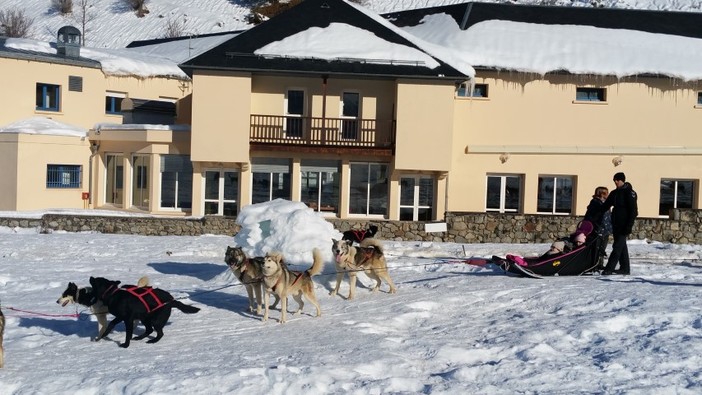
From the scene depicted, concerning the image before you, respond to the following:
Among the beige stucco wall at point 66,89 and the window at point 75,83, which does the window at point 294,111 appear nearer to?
the beige stucco wall at point 66,89

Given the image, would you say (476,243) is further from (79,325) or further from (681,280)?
(79,325)

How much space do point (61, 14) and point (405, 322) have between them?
3624 inches

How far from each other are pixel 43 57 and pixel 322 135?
12359mm

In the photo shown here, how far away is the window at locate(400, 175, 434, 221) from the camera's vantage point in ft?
98.8

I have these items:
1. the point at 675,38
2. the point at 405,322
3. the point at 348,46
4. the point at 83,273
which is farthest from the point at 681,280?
the point at 675,38

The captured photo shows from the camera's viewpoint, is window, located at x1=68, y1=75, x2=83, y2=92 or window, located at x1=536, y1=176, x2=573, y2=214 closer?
window, located at x1=536, y1=176, x2=573, y2=214

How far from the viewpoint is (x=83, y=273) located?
57.2 ft

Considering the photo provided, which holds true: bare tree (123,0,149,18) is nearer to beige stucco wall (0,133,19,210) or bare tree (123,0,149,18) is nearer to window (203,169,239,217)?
beige stucco wall (0,133,19,210)

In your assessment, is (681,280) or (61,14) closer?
(681,280)

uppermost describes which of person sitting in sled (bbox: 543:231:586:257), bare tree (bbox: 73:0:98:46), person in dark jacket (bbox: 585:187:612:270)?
bare tree (bbox: 73:0:98:46)

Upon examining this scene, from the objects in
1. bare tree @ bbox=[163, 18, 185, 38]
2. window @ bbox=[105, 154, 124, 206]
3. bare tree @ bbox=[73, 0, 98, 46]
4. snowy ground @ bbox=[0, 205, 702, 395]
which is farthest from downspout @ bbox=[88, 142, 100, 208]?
bare tree @ bbox=[73, 0, 98, 46]

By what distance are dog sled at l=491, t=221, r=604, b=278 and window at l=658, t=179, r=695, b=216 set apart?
17189 millimetres

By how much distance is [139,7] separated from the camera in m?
93.9

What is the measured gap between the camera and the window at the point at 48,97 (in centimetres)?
3384
